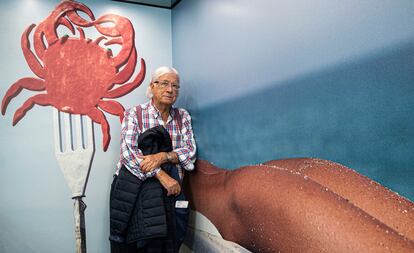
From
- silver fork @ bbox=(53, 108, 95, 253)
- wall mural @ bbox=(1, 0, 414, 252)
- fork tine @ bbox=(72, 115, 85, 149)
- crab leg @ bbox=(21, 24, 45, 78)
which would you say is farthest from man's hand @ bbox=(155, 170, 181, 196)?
crab leg @ bbox=(21, 24, 45, 78)

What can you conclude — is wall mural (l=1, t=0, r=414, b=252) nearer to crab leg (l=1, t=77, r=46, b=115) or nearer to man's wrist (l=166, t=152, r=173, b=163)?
crab leg (l=1, t=77, r=46, b=115)

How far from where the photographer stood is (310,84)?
146 centimetres

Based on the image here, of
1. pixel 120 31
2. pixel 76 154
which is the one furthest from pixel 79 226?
pixel 120 31

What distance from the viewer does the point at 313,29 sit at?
4.70 feet

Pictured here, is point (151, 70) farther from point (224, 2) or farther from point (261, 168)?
point (261, 168)

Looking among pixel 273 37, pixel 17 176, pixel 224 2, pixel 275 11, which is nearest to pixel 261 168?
pixel 273 37

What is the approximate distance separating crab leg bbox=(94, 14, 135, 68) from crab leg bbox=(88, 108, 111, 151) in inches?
16.3

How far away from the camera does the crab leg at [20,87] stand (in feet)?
7.88

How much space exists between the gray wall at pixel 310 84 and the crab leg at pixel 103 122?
78cm

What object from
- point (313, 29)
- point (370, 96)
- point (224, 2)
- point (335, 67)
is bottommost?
point (370, 96)

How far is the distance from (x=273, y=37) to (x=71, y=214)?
6.44 ft

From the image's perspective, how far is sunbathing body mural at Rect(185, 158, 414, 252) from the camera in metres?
1.11

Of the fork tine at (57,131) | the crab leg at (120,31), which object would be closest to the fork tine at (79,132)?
the fork tine at (57,131)

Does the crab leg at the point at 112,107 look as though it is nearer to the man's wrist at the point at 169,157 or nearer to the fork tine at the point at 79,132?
the fork tine at the point at 79,132
